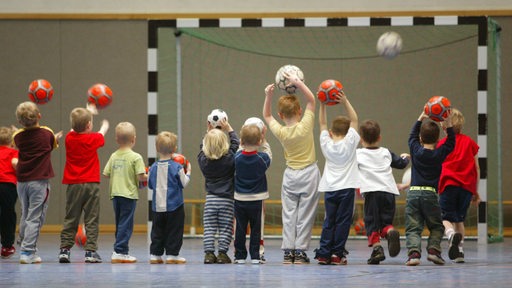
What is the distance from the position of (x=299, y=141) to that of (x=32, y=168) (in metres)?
2.67

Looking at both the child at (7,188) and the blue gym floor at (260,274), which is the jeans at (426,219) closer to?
the blue gym floor at (260,274)

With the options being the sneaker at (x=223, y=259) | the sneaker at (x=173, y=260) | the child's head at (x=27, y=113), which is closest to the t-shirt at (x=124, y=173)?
the sneaker at (x=173, y=260)

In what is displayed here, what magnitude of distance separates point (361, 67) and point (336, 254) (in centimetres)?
569

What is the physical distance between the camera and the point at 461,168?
9891mm

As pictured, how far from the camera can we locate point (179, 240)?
8930 mm

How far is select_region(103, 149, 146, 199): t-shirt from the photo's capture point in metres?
9.00

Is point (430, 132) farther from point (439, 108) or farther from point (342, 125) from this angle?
point (342, 125)

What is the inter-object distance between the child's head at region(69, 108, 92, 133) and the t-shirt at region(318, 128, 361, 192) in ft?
7.68

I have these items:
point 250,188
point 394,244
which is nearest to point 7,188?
point 250,188

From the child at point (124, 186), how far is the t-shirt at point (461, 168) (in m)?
3.22

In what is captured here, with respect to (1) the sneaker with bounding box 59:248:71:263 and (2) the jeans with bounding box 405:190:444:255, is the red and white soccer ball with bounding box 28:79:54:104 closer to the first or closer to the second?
(1) the sneaker with bounding box 59:248:71:263

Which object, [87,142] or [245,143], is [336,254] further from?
[87,142]

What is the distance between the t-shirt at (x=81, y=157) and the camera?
29.9 ft

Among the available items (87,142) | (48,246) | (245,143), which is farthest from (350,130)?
(48,246)
